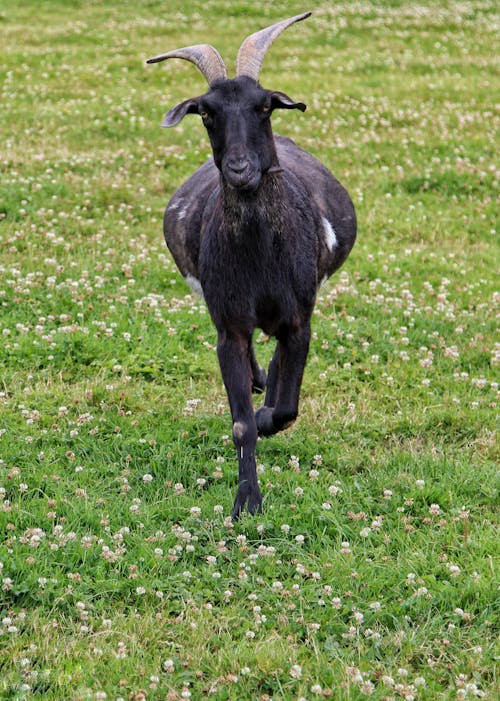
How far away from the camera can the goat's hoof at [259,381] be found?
9.65 meters

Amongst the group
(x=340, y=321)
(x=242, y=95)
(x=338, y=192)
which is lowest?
(x=340, y=321)

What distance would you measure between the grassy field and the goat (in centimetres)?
67

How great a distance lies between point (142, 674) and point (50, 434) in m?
3.32

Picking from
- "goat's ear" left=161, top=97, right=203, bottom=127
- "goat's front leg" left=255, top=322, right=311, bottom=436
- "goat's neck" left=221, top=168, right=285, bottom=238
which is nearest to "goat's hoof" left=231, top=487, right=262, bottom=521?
"goat's front leg" left=255, top=322, right=311, bottom=436

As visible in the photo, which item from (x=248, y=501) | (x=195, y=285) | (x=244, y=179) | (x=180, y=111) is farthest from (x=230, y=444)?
(x=180, y=111)

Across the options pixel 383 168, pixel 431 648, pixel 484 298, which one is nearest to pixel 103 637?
pixel 431 648

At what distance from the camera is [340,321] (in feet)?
36.5

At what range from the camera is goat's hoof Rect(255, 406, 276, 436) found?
7.98 m

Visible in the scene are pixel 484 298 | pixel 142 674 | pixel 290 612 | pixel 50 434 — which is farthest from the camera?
pixel 484 298

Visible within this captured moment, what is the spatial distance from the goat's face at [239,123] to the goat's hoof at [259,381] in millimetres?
3100

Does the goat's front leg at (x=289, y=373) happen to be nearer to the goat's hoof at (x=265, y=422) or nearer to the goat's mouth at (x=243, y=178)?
the goat's hoof at (x=265, y=422)

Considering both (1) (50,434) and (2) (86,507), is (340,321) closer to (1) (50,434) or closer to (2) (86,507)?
(1) (50,434)

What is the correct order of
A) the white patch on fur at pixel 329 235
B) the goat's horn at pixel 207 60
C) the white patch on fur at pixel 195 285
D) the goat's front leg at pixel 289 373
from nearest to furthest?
the goat's horn at pixel 207 60 → the goat's front leg at pixel 289 373 → the white patch on fur at pixel 329 235 → the white patch on fur at pixel 195 285

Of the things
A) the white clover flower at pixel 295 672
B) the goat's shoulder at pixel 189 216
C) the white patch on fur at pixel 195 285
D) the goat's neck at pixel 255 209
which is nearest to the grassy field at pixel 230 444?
the white clover flower at pixel 295 672
